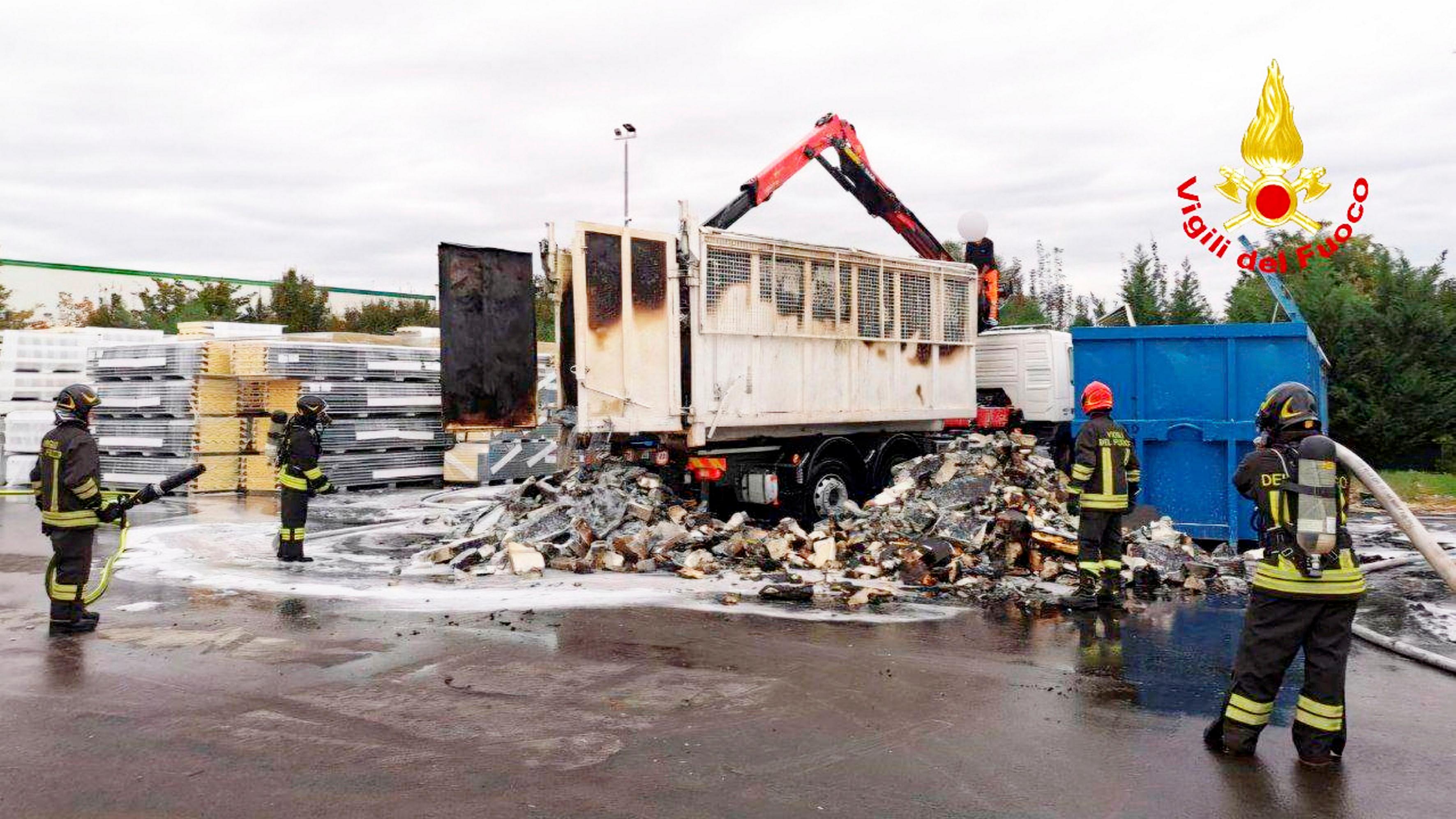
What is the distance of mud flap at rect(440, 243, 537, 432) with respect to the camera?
34.8 ft

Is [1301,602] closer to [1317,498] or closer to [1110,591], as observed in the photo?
[1317,498]

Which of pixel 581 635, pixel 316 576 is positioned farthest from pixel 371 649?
pixel 316 576

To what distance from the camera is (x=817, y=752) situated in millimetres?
4770

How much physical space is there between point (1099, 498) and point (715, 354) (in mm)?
3825

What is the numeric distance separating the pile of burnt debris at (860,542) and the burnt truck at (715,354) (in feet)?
1.73

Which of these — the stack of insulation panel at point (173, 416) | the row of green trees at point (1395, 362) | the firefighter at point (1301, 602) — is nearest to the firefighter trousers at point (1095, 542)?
the firefighter at point (1301, 602)

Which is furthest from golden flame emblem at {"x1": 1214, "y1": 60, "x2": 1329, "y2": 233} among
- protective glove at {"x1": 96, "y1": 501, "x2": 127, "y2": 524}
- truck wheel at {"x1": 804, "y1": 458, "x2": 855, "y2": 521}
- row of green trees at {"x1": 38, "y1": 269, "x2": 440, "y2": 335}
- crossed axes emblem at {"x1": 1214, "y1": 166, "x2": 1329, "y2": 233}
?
row of green trees at {"x1": 38, "y1": 269, "x2": 440, "y2": 335}

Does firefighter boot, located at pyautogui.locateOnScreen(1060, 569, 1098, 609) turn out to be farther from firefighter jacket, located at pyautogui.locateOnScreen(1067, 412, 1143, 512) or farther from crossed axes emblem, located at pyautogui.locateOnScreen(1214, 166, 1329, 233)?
crossed axes emblem, located at pyautogui.locateOnScreen(1214, 166, 1329, 233)

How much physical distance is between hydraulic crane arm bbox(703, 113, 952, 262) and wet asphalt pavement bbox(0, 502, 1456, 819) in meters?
6.03

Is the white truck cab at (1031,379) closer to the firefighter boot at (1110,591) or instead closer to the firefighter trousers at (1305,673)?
the firefighter boot at (1110,591)

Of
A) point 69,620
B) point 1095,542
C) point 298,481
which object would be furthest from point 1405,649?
point 298,481

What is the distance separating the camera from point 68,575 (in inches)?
288

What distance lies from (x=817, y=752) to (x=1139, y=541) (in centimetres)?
596

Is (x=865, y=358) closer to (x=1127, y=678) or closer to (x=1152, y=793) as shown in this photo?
(x=1127, y=678)
